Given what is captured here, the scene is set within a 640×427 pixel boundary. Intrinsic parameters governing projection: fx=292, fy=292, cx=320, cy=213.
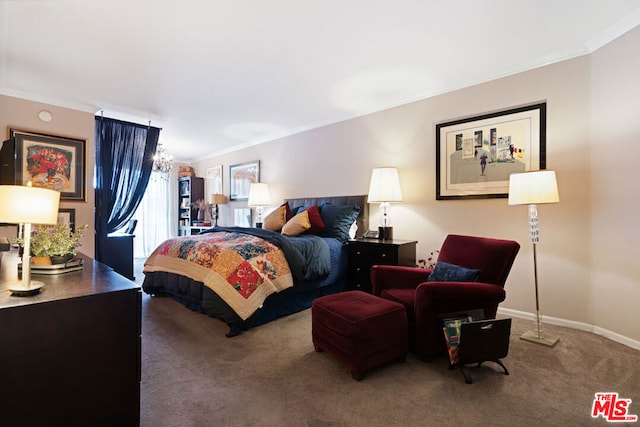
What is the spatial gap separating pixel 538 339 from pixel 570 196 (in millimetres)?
1319

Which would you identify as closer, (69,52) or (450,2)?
(450,2)

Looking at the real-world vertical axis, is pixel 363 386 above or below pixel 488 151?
below

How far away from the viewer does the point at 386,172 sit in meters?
3.50

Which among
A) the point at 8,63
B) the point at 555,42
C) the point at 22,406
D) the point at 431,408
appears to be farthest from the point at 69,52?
the point at 555,42

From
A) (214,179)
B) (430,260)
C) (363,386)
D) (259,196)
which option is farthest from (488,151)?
(214,179)

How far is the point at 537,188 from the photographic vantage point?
2.34 metres

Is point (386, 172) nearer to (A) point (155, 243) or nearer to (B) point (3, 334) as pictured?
(B) point (3, 334)

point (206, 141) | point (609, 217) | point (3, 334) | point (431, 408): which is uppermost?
point (206, 141)

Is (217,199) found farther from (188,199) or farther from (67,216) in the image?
(67,216)

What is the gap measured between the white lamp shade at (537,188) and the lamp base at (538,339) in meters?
1.13

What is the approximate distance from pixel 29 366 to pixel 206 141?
17.2 feet

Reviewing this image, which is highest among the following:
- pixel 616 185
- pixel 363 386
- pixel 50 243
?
pixel 616 185

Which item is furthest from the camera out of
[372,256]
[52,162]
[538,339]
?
[52,162]

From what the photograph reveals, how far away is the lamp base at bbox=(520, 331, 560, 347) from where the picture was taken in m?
2.36
